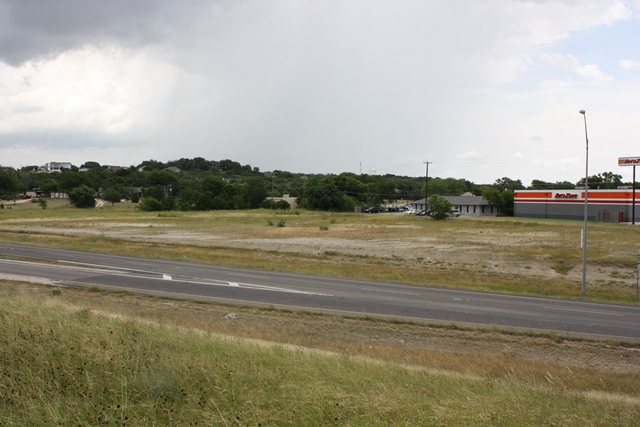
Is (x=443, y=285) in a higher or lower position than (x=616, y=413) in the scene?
lower

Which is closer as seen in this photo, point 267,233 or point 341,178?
point 267,233

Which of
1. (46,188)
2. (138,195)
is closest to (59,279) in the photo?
(138,195)

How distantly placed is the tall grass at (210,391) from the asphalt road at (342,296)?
11.8m

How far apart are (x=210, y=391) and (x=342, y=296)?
1751 cm

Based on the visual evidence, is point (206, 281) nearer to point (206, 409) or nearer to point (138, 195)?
point (206, 409)

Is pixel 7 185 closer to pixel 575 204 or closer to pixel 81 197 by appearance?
pixel 81 197

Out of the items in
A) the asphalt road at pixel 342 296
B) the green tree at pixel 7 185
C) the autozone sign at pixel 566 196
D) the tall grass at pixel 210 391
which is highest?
the green tree at pixel 7 185

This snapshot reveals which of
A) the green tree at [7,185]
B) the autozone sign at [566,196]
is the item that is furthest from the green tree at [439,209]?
the green tree at [7,185]

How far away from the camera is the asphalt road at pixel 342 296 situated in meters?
19.4

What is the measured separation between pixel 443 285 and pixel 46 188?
201398 millimetres

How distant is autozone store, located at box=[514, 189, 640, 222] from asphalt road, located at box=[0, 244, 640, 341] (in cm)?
8080

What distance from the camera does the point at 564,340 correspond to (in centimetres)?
1677

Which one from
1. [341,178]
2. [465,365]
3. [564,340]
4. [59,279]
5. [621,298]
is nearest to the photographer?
[465,365]

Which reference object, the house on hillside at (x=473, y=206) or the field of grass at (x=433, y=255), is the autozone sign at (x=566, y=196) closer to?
the house on hillside at (x=473, y=206)
